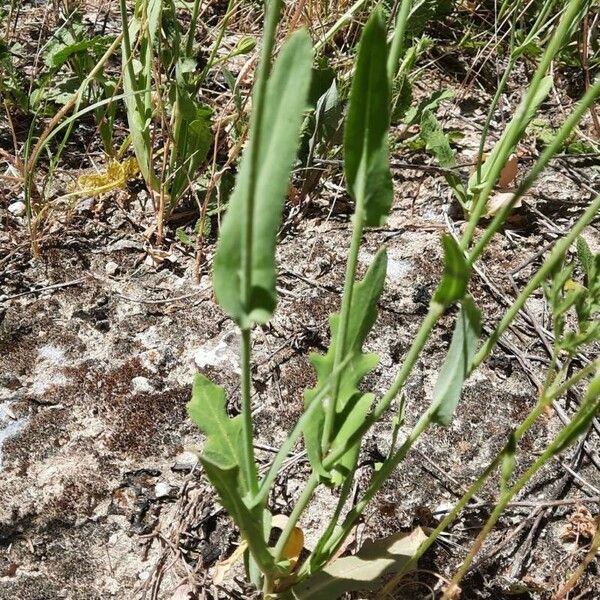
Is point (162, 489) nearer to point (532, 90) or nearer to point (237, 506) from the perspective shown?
point (237, 506)

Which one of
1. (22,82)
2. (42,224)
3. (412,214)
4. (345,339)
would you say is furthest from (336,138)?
(345,339)

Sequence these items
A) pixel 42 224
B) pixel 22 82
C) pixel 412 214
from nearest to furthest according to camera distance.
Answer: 1. pixel 42 224
2. pixel 412 214
3. pixel 22 82

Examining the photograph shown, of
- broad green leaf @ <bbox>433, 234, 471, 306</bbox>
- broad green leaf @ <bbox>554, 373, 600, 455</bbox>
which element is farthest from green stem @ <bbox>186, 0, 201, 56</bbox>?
broad green leaf @ <bbox>554, 373, 600, 455</bbox>

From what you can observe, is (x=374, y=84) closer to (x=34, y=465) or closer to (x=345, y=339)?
(x=345, y=339)

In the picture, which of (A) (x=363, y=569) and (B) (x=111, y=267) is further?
(B) (x=111, y=267)

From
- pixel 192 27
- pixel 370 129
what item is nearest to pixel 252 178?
pixel 370 129

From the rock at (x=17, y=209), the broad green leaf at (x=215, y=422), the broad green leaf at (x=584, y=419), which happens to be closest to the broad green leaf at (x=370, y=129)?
the broad green leaf at (x=584, y=419)
